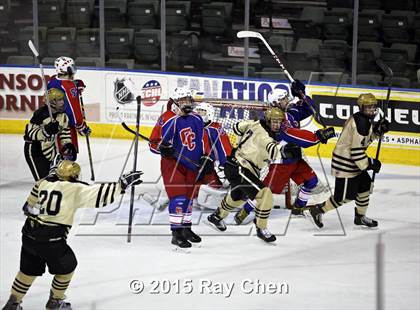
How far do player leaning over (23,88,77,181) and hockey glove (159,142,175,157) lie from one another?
864 mm

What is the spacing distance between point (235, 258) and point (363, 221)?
117cm

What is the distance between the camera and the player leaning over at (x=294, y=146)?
6852mm

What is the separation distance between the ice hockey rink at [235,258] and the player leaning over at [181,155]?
0.24 m

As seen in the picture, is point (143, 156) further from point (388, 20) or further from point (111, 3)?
point (388, 20)

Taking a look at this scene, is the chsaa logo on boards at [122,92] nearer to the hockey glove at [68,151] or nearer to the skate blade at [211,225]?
the hockey glove at [68,151]

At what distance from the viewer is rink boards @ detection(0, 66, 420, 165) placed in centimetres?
899

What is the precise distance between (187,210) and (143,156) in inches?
103

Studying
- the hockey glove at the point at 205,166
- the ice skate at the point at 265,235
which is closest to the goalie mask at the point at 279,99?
the hockey glove at the point at 205,166

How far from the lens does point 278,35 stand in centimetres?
972

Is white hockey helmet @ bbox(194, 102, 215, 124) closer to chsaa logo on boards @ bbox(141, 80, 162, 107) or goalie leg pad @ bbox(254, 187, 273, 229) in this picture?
goalie leg pad @ bbox(254, 187, 273, 229)

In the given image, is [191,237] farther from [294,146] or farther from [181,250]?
→ [294,146]

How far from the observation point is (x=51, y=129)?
7.02 meters

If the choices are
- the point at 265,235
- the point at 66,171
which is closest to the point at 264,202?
the point at 265,235

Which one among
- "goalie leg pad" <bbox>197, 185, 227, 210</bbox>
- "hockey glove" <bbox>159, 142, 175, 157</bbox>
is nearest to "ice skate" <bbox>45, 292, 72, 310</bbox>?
"hockey glove" <bbox>159, 142, 175, 157</bbox>
